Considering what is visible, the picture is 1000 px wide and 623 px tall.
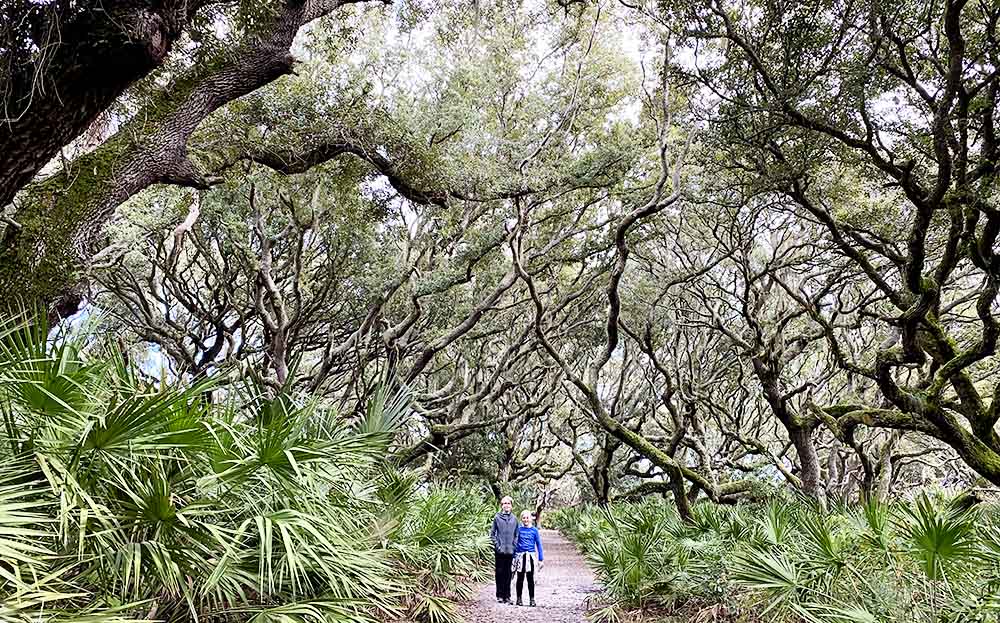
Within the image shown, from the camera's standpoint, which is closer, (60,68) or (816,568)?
(60,68)

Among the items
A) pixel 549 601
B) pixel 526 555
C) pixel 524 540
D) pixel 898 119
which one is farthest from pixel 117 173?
pixel 898 119

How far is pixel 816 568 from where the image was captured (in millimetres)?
5828

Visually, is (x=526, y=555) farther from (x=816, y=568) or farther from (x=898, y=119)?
(x=898, y=119)

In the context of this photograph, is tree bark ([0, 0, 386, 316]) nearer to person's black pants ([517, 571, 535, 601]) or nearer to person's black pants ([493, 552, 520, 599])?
person's black pants ([493, 552, 520, 599])

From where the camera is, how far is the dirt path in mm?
8289

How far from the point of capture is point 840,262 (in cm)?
1359

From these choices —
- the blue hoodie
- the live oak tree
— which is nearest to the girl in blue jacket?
the blue hoodie

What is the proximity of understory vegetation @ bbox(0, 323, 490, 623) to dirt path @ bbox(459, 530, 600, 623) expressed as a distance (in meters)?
3.69

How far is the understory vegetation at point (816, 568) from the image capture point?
4629 millimetres

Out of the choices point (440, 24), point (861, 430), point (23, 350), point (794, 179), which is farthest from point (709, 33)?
point (861, 430)

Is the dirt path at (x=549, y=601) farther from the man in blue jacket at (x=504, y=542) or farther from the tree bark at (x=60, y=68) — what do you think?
the tree bark at (x=60, y=68)

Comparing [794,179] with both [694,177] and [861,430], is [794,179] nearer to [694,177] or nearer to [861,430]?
[694,177]

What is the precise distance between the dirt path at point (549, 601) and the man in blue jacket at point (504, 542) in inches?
11.5

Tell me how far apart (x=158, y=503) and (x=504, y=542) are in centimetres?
594
